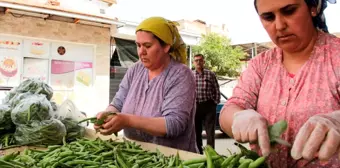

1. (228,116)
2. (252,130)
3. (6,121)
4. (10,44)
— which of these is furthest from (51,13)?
(252,130)

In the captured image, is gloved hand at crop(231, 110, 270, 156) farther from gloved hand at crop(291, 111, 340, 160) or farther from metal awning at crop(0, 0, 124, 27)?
metal awning at crop(0, 0, 124, 27)

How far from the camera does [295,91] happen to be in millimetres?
1708

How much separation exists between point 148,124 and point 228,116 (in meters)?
0.85

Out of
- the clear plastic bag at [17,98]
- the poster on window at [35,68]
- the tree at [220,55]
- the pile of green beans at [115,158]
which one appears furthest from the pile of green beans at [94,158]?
the tree at [220,55]

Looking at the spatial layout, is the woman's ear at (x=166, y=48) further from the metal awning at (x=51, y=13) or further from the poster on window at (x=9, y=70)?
the poster on window at (x=9, y=70)

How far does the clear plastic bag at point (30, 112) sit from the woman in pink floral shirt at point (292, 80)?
1.96 m

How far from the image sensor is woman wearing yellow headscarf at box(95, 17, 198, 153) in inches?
98.9

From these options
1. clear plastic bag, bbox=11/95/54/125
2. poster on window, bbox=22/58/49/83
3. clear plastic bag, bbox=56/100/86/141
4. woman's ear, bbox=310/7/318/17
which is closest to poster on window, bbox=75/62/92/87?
poster on window, bbox=22/58/49/83

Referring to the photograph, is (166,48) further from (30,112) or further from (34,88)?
(34,88)

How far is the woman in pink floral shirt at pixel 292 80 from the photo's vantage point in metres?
1.60

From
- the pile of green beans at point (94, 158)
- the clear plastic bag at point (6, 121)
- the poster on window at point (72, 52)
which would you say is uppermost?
the poster on window at point (72, 52)

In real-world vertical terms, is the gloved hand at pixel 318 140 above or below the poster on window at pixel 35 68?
below

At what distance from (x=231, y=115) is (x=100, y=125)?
1.18 metres

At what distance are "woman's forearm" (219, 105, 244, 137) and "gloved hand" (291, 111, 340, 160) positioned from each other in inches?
22.1
